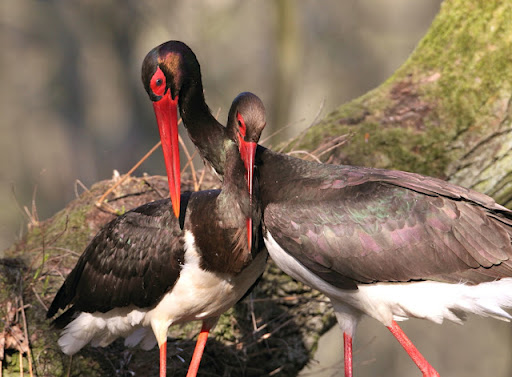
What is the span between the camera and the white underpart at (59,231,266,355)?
3.72 m

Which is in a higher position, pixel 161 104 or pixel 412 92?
pixel 161 104

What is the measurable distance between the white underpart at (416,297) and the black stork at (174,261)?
237 millimetres

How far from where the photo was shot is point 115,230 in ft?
12.9

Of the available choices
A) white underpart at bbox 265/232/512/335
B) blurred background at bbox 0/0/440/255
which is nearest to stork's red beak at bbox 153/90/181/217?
white underpart at bbox 265/232/512/335

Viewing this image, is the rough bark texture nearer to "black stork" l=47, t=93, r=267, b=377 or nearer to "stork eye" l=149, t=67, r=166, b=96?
"black stork" l=47, t=93, r=267, b=377

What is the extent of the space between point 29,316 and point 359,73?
9.81 m

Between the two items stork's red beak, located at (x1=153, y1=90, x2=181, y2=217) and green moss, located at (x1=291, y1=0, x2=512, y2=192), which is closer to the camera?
stork's red beak, located at (x1=153, y1=90, x2=181, y2=217)

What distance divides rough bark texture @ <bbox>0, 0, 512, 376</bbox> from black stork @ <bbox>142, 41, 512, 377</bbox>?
1107 millimetres

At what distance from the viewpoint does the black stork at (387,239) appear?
11.6 feet

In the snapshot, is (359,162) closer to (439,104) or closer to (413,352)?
(439,104)

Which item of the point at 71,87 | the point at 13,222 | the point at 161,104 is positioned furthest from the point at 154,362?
the point at 71,87

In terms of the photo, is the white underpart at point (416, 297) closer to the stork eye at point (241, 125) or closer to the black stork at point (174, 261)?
the black stork at point (174, 261)

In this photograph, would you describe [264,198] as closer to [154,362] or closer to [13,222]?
Result: [154,362]

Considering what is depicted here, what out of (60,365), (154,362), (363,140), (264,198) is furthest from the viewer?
(363,140)
